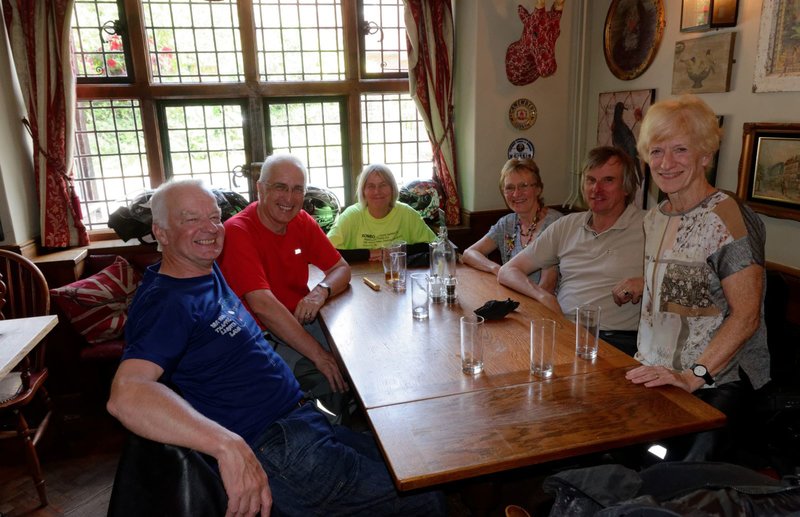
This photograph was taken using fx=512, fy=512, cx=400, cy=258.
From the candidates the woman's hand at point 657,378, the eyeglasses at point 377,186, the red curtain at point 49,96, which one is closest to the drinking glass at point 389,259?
the eyeglasses at point 377,186

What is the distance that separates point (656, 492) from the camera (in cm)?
93

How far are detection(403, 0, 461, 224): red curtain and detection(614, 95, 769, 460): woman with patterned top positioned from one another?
2.17m

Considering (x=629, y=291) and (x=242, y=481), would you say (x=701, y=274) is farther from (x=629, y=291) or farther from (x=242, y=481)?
(x=242, y=481)

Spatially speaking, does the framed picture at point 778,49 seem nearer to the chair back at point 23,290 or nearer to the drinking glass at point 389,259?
the drinking glass at point 389,259

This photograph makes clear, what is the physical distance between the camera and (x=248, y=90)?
361cm

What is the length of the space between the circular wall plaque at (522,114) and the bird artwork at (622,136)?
569 millimetres

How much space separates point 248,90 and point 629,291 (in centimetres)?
289

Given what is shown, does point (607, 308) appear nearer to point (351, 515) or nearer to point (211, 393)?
point (351, 515)

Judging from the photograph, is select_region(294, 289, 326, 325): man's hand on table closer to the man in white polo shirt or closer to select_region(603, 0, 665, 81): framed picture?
the man in white polo shirt

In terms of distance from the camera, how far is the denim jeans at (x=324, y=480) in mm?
1256

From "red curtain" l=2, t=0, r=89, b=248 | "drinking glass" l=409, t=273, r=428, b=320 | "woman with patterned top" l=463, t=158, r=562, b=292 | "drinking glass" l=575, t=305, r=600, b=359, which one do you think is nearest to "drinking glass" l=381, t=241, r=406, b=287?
"drinking glass" l=409, t=273, r=428, b=320

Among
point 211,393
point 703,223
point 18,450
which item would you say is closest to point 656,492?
point 703,223

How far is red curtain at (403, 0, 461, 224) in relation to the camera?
359cm

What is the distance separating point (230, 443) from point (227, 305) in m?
0.49
